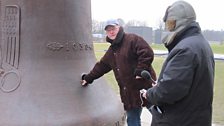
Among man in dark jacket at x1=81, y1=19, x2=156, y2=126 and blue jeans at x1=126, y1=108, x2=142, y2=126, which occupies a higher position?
man in dark jacket at x1=81, y1=19, x2=156, y2=126

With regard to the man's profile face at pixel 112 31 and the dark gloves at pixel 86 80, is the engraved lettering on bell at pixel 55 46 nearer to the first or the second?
the dark gloves at pixel 86 80

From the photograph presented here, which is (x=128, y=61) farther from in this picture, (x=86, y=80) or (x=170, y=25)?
(x=170, y=25)

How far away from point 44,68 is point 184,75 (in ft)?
4.66

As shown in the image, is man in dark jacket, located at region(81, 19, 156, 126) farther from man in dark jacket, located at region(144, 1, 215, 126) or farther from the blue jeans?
man in dark jacket, located at region(144, 1, 215, 126)

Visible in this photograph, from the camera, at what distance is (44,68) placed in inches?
134

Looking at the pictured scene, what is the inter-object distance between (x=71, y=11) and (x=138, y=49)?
2.23ft

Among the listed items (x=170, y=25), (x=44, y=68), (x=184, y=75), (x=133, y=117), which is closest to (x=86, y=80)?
(x=44, y=68)

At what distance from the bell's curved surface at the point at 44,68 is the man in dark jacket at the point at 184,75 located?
985mm

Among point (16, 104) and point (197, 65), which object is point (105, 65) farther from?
point (197, 65)

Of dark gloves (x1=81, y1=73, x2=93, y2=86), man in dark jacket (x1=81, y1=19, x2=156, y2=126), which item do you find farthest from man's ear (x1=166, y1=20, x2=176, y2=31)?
dark gloves (x1=81, y1=73, x2=93, y2=86)

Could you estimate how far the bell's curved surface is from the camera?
10.7 feet

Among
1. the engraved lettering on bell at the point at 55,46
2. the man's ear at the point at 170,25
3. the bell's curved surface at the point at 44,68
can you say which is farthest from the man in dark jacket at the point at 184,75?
the engraved lettering on bell at the point at 55,46

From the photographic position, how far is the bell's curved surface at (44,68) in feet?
10.7

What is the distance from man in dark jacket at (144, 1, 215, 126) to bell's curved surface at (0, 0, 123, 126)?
98 centimetres
